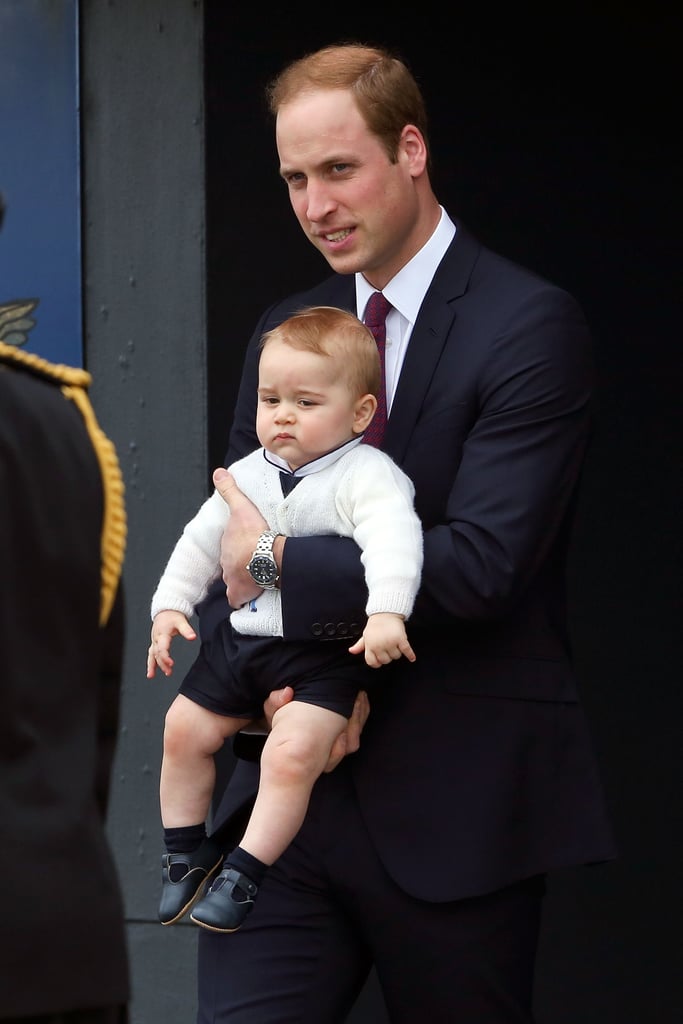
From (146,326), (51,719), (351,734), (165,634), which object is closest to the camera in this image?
(51,719)

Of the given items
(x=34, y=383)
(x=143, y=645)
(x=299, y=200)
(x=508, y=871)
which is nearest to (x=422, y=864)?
(x=508, y=871)

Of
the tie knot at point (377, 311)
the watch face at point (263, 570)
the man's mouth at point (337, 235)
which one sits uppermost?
the man's mouth at point (337, 235)

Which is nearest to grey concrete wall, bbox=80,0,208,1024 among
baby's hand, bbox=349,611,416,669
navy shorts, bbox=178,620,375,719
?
navy shorts, bbox=178,620,375,719

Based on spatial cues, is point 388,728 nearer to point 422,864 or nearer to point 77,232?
point 422,864

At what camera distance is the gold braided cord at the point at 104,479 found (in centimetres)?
195

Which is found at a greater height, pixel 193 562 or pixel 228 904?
pixel 193 562

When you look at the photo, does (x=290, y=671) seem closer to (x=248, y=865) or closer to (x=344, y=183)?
(x=248, y=865)

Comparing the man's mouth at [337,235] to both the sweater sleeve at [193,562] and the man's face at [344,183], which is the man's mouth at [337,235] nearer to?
the man's face at [344,183]

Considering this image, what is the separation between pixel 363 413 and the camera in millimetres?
2988

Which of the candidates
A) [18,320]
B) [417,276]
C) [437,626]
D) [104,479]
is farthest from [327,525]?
[18,320]

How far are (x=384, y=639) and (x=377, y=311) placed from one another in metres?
0.65

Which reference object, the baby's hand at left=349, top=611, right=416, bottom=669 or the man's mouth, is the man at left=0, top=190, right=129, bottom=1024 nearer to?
the baby's hand at left=349, top=611, right=416, bottom=669

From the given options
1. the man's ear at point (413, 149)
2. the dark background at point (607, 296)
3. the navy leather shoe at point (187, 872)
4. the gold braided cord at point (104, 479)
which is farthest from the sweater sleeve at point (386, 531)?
the dark background at point (607, 296)

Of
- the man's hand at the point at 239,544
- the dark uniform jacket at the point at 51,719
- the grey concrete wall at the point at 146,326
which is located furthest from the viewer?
the grey concrete wall at the point at 146,326
